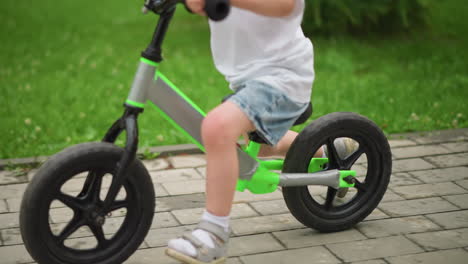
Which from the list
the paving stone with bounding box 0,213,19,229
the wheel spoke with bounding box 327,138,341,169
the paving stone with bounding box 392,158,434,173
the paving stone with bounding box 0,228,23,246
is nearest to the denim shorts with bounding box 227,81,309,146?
the wheel spoke with bounding box 327,138,341,169

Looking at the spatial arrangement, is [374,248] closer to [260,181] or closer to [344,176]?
[344,176]

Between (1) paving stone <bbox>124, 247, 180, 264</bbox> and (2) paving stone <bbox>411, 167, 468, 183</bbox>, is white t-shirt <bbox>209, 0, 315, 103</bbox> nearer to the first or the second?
(1) paving stone <bbox>124, 247, 180, 264</bbox>

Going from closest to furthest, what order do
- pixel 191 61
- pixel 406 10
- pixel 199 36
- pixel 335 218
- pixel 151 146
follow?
pixel 335 218 → pixel 151 146 → pixel 191 61 → pixel 406 10 → pixel 199 36

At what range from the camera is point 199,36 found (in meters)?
8.73

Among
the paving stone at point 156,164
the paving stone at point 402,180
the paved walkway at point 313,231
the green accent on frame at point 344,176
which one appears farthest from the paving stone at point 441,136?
the paving stone at point 156,164

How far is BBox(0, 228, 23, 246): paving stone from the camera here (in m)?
3.42

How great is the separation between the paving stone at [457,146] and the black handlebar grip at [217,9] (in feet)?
8.43

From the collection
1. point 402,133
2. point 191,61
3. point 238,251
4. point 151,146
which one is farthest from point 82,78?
point 238,251

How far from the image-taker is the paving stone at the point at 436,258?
3131 mm

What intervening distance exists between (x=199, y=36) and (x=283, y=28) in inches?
226

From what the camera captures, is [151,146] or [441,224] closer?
[441,224]

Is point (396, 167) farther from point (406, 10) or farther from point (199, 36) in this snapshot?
point (199, 36)

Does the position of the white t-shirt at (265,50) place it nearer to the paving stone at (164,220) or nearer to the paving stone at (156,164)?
the paving stone at (164,220)

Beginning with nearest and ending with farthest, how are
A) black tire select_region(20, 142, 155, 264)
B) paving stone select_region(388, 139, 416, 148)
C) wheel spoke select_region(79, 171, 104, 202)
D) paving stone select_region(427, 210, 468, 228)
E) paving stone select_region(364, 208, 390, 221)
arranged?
1. black tire select_region(20, 142, 155, 264)
2. wheel spoke select_region(79, 171, 104, 202)
3. paving stone select_region(427, 210, 468, 228)
4. paving stone select_region(364, 208, 390, 221)
5. paving stone select_region(388, 139, 416, 148)
